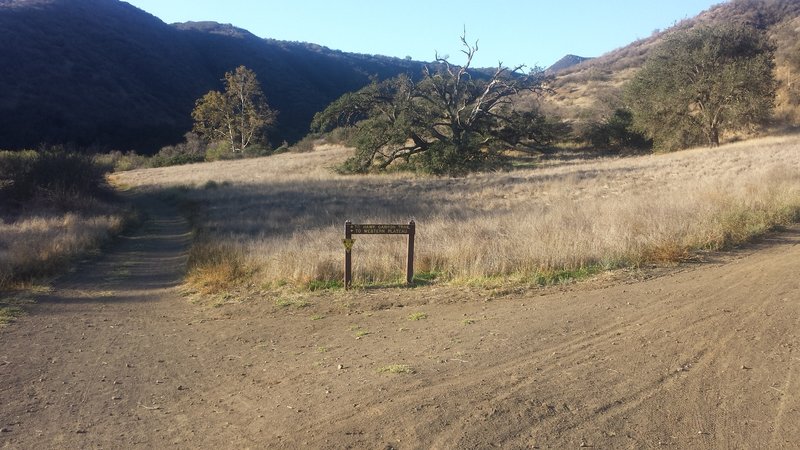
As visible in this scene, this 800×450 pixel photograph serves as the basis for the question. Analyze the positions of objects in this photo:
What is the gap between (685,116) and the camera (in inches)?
1471

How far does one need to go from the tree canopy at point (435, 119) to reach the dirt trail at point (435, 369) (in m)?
26.6

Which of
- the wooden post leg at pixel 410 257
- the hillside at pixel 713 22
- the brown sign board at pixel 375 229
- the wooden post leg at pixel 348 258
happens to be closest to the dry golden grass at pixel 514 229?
the wooden post leg at pixel 348 258

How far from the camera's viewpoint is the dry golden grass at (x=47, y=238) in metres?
10.6

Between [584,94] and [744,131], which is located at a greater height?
[584,94]

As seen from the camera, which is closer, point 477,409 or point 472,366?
point 477,409

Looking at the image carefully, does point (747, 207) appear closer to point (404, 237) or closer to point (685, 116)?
point (404, 237)

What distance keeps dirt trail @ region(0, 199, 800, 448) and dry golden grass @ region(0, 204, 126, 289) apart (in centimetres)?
254

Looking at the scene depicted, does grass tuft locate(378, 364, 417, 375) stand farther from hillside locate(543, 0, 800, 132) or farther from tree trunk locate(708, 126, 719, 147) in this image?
hillside locate(543, 0, 800, 132)

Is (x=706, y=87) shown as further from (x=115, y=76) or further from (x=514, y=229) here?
(x=115, y=76)

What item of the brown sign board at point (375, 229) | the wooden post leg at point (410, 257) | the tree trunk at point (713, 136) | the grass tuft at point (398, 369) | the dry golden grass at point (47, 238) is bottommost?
the dry golden grass at point (47, 238)

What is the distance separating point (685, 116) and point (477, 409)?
1510 inches

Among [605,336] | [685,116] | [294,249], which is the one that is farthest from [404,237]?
[685,116]

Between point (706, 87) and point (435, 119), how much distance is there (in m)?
16.3

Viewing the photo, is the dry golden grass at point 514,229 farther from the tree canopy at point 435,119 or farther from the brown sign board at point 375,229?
the tree canopy at point 435,119
